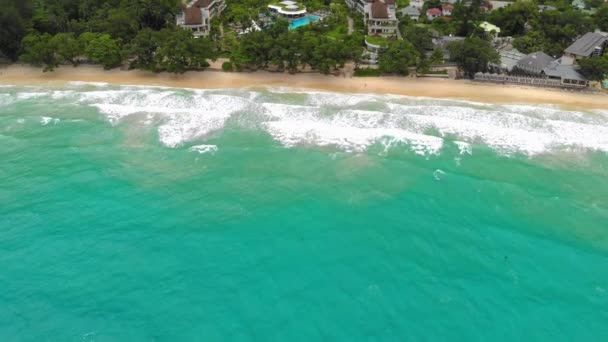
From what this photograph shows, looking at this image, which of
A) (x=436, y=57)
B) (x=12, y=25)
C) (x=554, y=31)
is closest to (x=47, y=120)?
(x=12, y=25)

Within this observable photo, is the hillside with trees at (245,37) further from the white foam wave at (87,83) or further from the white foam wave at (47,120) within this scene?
the white foam wave at (47,120)

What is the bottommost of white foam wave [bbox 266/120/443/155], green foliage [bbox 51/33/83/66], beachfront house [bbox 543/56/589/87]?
white foam wave [bbox 266/120/443/155]

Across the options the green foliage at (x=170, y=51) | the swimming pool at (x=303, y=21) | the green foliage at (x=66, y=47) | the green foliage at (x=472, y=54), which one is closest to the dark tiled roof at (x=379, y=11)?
the swimming pool at (x=303, y=21)

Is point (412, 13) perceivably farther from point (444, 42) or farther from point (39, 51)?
point (39, 51)

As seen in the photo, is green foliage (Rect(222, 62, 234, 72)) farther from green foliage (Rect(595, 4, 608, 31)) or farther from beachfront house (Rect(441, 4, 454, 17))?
green foliage (Rect(595, 4, 608, 31))

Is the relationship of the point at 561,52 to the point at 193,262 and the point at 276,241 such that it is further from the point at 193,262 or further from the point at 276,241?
the point at 193,262

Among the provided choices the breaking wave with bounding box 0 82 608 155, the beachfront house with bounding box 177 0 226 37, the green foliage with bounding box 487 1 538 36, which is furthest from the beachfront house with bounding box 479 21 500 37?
the beachfront house with bounding box 177 0 226 37

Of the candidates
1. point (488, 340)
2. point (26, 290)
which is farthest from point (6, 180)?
point (488, 340)
